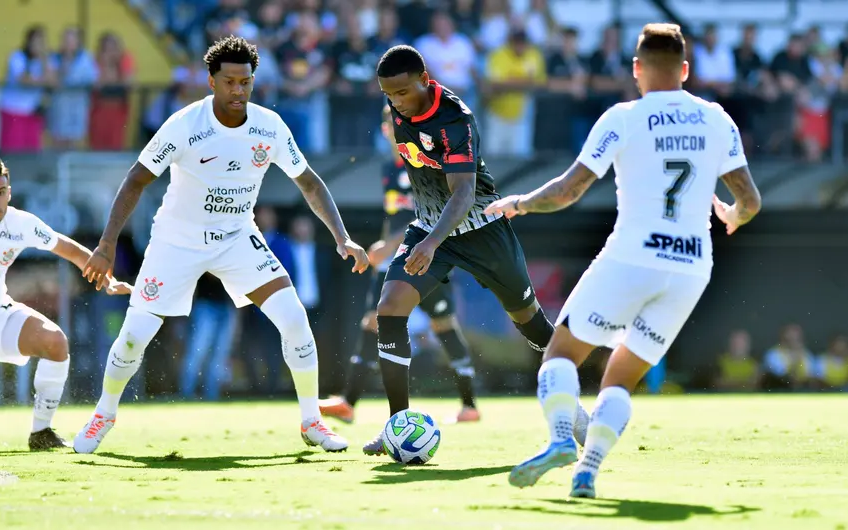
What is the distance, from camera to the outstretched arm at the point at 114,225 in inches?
314

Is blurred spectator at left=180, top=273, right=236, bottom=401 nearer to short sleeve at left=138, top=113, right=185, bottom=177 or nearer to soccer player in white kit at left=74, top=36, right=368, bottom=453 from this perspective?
soccer player in white kit at left=74, top=36, right=368, bottom=453

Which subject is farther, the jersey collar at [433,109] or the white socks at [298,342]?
the white socks at [298,342]

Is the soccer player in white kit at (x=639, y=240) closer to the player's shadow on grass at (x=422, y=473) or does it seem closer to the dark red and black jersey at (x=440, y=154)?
the player's shadow on grass at (x=422, y=473)

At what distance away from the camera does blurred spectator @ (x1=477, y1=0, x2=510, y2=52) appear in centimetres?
1834

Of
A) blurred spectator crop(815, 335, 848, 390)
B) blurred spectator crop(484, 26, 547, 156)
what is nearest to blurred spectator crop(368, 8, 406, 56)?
blurred spectator crop(484, 26, 547, 156)

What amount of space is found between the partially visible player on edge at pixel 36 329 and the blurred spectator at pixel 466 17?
10115 millimetres

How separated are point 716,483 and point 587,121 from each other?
11.0 meters

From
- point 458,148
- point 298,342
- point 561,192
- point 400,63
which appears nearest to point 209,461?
point 298,342

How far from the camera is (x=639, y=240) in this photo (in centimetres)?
625

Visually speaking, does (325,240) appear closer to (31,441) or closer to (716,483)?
(31,441)

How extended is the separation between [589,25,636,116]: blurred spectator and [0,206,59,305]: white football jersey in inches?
379

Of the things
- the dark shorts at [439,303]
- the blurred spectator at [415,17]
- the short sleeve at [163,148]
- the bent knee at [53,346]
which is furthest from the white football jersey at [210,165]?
the blurred spectator at [415,17]

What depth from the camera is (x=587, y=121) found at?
17438 millimetres

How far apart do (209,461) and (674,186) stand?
3.45 meters
